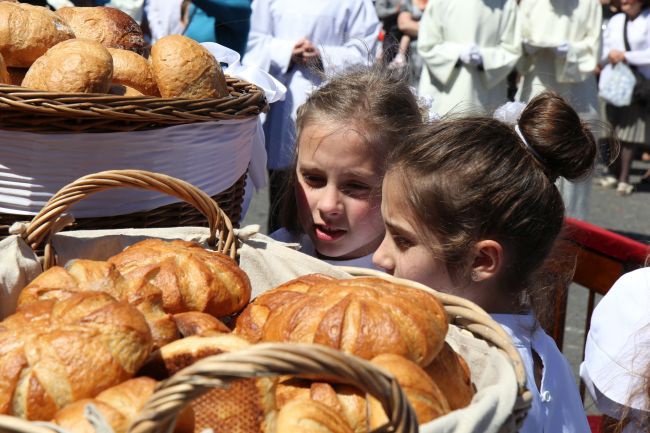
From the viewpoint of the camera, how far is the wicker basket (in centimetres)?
94

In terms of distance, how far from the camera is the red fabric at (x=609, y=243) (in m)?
2.47

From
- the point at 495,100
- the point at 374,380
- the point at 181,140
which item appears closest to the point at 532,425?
the point at 374,380

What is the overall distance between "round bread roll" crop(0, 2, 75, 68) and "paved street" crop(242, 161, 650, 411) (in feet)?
10.7

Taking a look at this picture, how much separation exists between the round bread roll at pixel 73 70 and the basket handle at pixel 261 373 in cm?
115

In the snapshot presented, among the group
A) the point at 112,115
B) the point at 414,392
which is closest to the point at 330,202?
the point at 112,115

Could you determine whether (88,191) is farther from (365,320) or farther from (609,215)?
(609,215)

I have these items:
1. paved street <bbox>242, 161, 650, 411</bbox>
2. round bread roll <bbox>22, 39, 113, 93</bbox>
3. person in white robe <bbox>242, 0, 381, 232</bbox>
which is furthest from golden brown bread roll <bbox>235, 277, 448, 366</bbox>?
paved street <bbox>242, 161, 650, 411</bbox>

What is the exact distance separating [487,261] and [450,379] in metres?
0.68

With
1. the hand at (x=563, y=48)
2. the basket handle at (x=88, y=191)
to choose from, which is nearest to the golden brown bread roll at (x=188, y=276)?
the basket handle at (x=88, y=191)

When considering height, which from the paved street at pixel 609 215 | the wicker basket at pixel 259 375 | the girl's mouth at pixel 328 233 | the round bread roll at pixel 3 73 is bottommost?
the paved street at pixel 609 215

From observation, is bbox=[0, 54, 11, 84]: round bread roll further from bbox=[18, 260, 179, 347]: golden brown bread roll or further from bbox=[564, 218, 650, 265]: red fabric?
bbox=[564, 218, 650, 265]: red fabric

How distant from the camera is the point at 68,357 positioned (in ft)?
3.75

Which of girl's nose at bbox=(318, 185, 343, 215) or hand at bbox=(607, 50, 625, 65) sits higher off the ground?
girl's nose at bbox=(318, 185, 343, 215)

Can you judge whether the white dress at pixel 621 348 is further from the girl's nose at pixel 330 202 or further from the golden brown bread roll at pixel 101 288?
the golden brown bread roll at pixel 101 288
